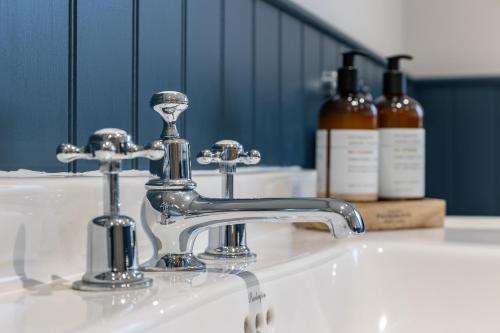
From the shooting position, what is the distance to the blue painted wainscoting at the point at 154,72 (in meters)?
0.49

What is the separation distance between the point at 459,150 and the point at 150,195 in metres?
1.30

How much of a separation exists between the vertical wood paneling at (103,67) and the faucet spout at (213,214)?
76mm

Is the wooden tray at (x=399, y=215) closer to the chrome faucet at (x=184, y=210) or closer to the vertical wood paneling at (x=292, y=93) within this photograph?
the vertical wood paneling at (x=292, y=93)

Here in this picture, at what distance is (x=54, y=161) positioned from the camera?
51cm

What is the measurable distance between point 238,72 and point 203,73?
9cm

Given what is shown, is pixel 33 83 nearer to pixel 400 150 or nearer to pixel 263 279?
pixel 263 279

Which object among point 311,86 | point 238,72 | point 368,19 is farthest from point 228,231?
point 368,19

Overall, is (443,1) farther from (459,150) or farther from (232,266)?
(232,266)

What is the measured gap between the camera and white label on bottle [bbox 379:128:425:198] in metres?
0.95

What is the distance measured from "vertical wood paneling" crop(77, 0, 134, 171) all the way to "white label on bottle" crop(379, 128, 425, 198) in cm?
44

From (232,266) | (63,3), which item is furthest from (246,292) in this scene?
(63,3)

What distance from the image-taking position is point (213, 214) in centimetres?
50

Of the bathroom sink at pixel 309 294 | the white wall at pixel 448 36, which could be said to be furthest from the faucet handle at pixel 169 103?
the white wall at pixel 448 36

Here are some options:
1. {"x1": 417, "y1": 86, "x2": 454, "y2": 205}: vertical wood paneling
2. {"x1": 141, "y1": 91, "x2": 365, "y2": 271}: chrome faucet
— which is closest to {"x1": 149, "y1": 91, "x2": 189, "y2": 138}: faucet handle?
{"x1": 141, "y1": 91, "x2": 365, "y2": 271}: chrome faucet
